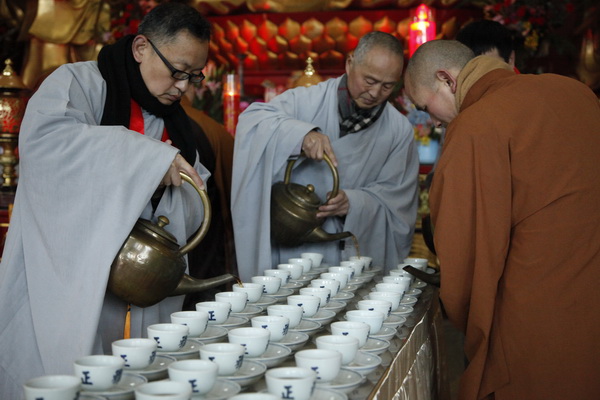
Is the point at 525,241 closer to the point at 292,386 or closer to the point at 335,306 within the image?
the point at 335,306

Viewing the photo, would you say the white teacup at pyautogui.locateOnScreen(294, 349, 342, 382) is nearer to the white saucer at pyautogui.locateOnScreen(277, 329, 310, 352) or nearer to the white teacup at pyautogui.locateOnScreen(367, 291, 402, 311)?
the white saucer at pyautogui.locateOnScreen(277, 329, 310, 352)

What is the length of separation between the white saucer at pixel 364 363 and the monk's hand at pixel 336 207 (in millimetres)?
1330

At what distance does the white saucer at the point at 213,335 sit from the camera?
4.95 feet

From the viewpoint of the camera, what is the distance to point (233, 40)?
695 centimetres

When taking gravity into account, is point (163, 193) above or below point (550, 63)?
below

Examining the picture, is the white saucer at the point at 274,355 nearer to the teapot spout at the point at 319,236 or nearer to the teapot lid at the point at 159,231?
the teapot lid at the point at 159,231

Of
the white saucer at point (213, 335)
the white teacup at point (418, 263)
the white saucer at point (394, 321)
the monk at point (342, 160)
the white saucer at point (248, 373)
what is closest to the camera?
the white saucer at point (248, 373)

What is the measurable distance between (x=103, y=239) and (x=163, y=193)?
37cm

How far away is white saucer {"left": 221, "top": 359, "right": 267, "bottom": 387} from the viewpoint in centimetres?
127

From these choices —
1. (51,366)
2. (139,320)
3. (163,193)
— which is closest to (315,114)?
(163,193)

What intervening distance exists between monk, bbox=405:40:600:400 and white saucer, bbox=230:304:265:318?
1.60 feet

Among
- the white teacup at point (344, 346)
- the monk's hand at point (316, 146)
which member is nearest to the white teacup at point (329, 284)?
the white teacup at point (344, 346)

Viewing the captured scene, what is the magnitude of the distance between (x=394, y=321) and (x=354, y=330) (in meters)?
0.28

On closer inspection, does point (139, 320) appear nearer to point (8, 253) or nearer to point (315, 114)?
point (8, 253)
